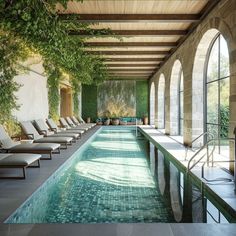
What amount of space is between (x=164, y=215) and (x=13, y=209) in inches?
64.3

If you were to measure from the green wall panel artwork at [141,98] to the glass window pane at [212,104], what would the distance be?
555 inches

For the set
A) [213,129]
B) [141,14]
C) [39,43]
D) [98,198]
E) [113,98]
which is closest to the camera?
[98,198]

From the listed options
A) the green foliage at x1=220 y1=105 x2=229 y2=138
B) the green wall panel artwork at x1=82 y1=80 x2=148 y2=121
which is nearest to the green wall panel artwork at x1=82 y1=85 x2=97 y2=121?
the green wall panel artwork at x1=82 y1=80 x2=148 y2=121

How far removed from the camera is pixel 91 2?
635 cm

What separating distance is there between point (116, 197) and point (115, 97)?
61.5 feet

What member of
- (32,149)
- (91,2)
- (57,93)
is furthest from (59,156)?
(57,93)

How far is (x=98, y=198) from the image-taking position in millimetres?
4520

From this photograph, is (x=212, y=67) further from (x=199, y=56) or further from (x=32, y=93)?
(x=32, y=93)

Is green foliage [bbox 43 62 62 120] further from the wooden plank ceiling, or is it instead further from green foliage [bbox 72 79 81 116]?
the wooden plank ceiling

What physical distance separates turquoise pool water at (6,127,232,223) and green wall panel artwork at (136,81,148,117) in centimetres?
1611

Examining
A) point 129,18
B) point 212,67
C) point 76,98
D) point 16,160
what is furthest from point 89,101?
point 16,160

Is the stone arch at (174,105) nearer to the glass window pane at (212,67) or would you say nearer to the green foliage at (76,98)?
the glass window pane at (212,67)

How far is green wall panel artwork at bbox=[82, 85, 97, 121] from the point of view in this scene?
23.2 metres

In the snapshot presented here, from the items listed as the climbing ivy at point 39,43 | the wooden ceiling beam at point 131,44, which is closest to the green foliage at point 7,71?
the climbing ivy at point 39,43
